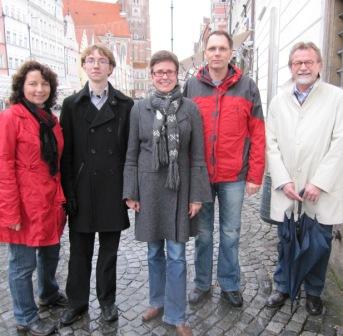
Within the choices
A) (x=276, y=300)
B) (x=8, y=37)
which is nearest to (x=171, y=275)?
(x=276, y=300)

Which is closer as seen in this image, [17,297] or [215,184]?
[17,297]

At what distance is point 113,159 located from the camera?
3287 mm

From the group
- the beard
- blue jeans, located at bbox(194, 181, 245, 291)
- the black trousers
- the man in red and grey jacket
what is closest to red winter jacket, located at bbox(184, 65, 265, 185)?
the man in red and grey jacket

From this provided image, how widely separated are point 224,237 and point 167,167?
97cm

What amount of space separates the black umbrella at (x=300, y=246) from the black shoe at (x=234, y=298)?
1.46 feet

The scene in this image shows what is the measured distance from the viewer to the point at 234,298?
3746 mm

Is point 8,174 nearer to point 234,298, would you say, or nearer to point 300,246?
point 234,298

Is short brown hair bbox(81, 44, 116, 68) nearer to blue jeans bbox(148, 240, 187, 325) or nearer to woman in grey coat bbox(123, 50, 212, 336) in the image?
woman in grey coat bbox(123, 50, 212, 336)

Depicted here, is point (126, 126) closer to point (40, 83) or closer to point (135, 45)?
point (40, 83)

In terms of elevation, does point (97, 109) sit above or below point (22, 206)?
above

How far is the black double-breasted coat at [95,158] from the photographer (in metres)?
3.24

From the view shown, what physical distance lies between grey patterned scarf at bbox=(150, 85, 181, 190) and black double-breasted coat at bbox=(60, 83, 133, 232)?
364 mm

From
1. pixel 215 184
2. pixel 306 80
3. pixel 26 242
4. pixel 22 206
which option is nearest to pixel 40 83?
pixel 22 206

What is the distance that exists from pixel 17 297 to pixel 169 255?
1230 mm
